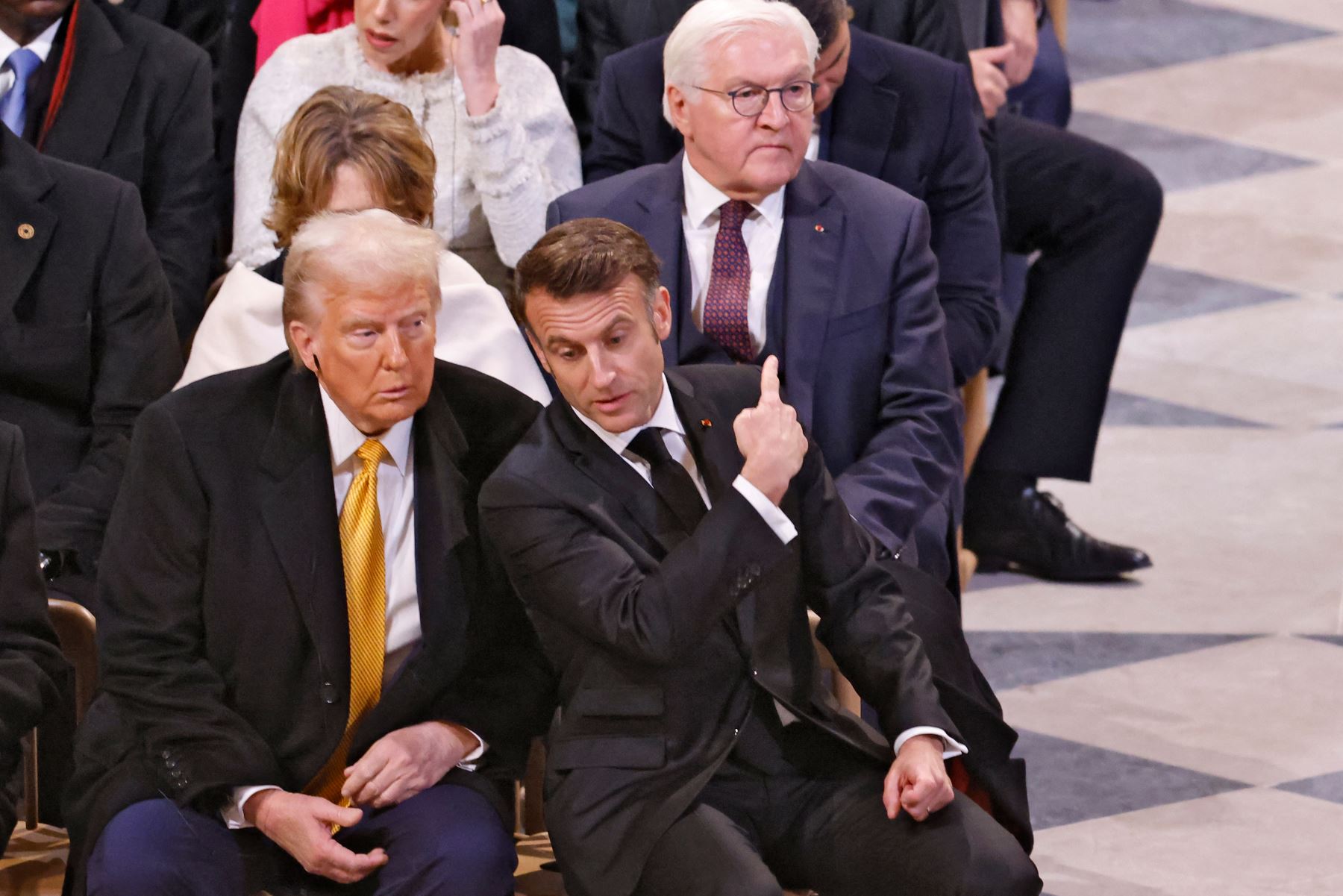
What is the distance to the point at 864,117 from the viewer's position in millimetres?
3646

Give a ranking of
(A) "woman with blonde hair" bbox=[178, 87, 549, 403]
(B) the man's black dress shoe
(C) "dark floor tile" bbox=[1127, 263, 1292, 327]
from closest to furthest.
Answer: (A) "woman with blonde hair" bbox=[178, 87, 549, 403], (B) the man's black dress shoe, (C) "dark floor tile" bbox=[1127, 263, 1292, 327]

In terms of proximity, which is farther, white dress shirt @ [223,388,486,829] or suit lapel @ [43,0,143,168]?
suit lapel @ [43,0,143,168]

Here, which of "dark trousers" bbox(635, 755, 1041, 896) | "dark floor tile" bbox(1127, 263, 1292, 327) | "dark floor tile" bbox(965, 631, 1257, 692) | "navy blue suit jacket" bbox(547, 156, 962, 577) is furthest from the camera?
"dark floor tile" bbox(1127, 263, 1292, 327)

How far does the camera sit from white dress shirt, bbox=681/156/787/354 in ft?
10.7

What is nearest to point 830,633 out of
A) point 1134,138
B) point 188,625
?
point 188,625

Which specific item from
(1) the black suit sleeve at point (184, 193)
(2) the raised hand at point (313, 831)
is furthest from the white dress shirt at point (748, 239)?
(2) the raised hand at point (313, 831)

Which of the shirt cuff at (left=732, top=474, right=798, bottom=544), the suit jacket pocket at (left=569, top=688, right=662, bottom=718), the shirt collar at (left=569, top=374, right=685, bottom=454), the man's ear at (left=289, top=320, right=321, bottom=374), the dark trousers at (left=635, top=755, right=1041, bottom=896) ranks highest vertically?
the man's ear at (left=289, top=320, right=321, bottom=374)

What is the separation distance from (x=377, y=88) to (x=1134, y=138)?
12.5ft

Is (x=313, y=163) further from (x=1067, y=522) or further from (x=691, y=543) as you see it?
(x=1067, y=522)

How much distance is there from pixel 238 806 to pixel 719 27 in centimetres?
140

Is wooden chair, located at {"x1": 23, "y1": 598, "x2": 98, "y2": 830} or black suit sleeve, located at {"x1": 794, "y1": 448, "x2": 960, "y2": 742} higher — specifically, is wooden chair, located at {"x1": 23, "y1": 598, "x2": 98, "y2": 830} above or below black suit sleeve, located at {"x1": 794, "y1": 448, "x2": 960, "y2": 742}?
below

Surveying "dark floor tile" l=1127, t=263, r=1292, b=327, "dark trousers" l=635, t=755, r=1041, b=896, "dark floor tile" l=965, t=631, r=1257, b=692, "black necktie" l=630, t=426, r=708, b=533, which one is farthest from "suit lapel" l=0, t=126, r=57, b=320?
"dark floor tile" l=1127, t=263, r=1292, b=327

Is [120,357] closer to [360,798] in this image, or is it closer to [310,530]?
[310,530]

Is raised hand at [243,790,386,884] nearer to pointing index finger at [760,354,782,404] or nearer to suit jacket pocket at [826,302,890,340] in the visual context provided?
pointing index finger at [760,354,782,404]
